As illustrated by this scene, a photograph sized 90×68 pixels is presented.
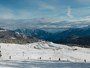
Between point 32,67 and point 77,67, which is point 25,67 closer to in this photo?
point 32,67

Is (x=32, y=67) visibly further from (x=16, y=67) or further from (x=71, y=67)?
(x=71, y=67)

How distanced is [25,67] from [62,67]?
4.76 metres

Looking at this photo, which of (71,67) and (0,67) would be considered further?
(71,67)

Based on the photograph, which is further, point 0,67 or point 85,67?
point 85,67

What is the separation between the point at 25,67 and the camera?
29.2 meters

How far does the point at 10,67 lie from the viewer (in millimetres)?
29156

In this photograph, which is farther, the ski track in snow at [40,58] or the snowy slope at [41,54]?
the snowy slope at [41,54]

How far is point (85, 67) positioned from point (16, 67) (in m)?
8.96

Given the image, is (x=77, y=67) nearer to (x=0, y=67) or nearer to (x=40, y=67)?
(x=40, y=67)

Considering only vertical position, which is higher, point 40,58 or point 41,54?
point 41,54

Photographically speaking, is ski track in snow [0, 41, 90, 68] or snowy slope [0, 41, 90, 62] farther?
snowy slope [0, 41, 90, 62]

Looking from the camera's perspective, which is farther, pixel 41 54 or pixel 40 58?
pixel 41 54

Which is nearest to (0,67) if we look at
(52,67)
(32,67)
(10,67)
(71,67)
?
(10,67)

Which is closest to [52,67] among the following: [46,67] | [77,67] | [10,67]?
[46,67]
